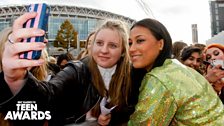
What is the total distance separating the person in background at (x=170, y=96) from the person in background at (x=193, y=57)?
8.09 feet

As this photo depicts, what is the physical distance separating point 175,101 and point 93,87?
0.79m

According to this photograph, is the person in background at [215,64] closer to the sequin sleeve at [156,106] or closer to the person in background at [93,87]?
the person in background at [93,87]

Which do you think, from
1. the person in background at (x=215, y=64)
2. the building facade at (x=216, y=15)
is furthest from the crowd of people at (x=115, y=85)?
the building facade at (x=216, y=15)

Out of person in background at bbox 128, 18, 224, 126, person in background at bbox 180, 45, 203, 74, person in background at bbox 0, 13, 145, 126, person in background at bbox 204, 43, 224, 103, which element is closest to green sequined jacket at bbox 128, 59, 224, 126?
person in background at bbox 128, 18, 224, 126

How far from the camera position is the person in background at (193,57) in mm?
4551

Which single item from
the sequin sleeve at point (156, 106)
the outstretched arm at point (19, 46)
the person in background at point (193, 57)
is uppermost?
the outstretched arm at point (19, 46)

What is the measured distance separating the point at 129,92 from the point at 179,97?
2.22 feet

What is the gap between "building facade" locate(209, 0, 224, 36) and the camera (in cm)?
9081

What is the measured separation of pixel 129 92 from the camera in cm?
249

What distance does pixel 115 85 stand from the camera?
2.45m

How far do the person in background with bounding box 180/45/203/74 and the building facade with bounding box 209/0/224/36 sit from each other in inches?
3642

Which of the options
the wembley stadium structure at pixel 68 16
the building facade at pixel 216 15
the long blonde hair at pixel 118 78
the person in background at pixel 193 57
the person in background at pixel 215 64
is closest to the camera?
the long blonde hair at pixel 118 78

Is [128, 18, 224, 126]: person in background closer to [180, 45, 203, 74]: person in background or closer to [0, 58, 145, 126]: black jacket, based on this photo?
[0, 58, 145, 126]: black jacket

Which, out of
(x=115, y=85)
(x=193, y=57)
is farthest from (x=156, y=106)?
(x=193, y=57)
